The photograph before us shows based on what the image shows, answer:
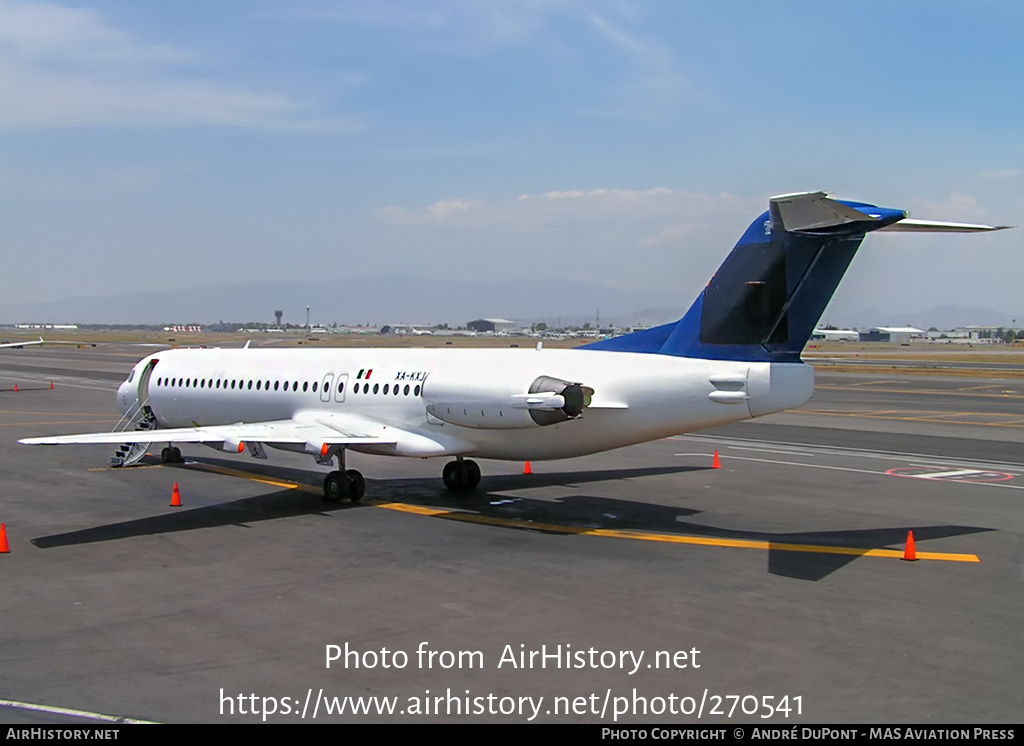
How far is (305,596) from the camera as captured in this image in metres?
13.1

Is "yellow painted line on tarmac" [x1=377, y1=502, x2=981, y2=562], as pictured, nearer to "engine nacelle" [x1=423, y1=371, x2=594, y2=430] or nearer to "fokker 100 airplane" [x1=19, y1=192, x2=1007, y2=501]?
"fokker 100 airplane" [x1=19, y1=192, x2=1007, y2=501]

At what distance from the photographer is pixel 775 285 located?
645 inches

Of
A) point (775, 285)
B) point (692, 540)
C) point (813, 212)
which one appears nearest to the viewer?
point (813, 212)

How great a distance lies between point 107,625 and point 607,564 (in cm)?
739

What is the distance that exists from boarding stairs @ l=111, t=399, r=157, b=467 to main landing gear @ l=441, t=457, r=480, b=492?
29.4 ft

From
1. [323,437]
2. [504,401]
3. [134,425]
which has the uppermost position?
[504,401]

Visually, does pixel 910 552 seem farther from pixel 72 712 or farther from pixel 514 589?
pixel 72 712

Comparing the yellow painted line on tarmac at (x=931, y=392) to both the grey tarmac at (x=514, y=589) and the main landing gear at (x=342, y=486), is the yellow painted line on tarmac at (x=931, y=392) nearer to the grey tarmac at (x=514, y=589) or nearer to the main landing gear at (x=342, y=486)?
the grey tarmac at (x=514, y=589)

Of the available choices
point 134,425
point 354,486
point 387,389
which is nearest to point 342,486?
point 354,486

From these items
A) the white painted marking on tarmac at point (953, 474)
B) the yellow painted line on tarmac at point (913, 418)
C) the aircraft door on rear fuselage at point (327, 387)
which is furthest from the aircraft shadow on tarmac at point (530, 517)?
the yellow painted line on tarmac at point (913, 418)

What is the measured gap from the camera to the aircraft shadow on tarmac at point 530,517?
1636cm

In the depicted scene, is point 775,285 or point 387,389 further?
point 387,389

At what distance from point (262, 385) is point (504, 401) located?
816 cm
